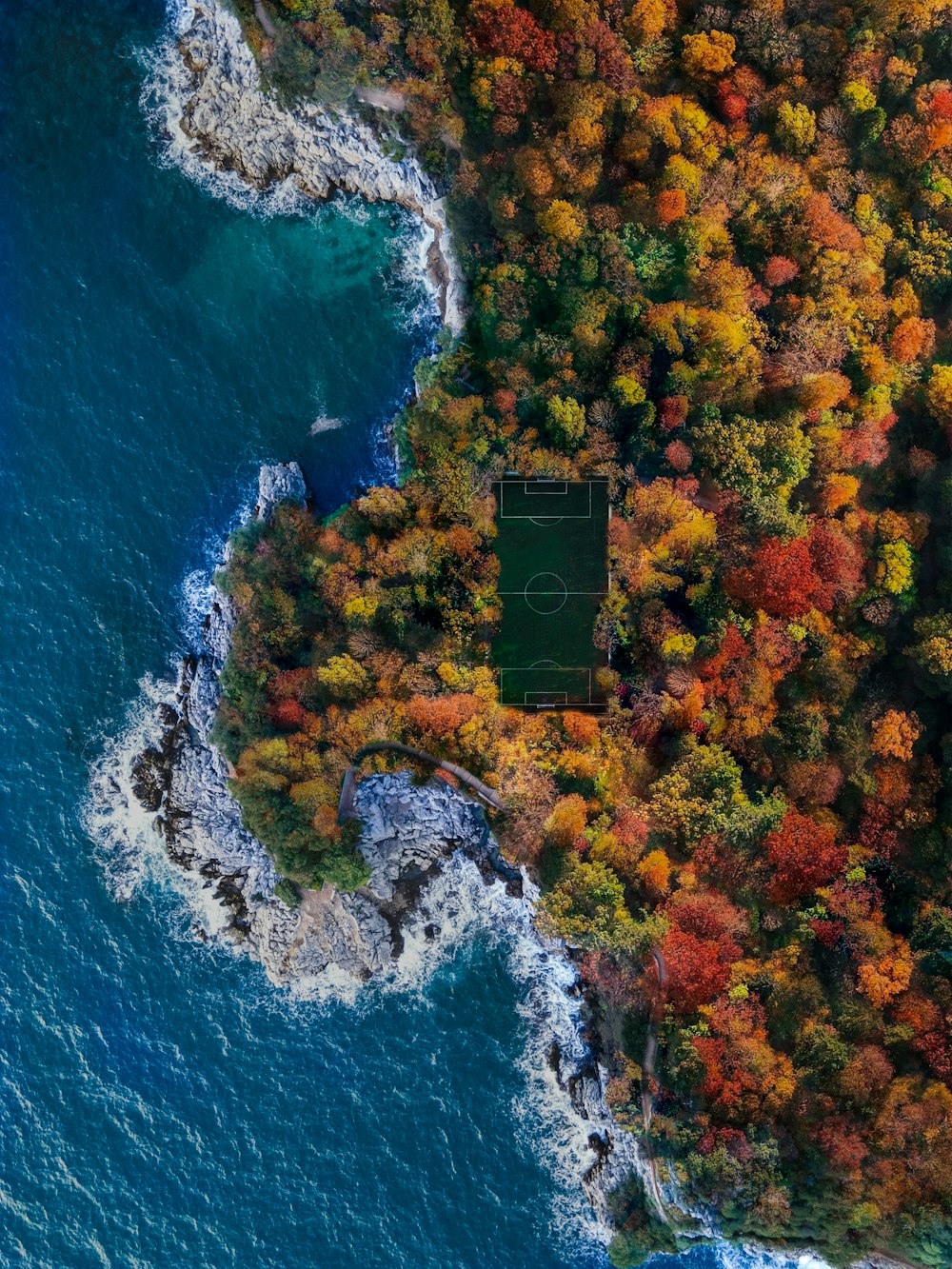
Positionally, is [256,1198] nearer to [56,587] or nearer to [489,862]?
[489,862]

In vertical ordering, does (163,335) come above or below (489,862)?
above

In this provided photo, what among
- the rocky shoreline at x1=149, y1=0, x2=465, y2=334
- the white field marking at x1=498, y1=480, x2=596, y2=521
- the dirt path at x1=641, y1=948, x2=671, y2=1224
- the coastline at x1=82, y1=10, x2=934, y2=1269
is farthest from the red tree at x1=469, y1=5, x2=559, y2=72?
Answer: the dirt path at x1=641, y1=948, x2=671, y2=1224

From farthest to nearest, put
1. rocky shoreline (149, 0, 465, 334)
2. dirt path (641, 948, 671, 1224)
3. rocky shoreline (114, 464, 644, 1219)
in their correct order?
rocky shoreline (149, 0, 465, 334), rocky shoreline (114, 464, 644, 1219), dirt path (641, 948, 671, 1224)

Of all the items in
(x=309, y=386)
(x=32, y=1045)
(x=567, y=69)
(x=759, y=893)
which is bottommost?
(x=32, y=1045)

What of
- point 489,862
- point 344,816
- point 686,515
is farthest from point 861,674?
point 344,816

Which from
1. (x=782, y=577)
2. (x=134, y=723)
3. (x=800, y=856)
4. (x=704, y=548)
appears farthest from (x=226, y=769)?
(x=782, y=577)

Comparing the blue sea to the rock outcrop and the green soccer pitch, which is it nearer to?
the rock outcrop

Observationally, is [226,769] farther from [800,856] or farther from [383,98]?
[383,98]

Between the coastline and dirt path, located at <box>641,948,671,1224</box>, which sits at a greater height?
the coastline
